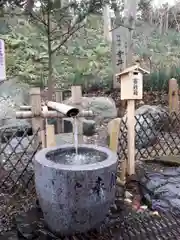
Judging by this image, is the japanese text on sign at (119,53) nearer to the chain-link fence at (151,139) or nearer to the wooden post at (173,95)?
the wooden post at (173,95)

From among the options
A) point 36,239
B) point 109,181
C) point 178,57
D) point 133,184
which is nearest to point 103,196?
point 109,181

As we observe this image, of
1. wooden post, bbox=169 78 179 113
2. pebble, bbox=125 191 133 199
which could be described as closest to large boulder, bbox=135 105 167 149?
wooden post, bbox=169 78 179 113

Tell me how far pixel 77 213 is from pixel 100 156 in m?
0.66

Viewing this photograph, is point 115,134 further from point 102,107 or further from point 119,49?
point 119,49

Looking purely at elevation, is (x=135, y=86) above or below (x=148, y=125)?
above

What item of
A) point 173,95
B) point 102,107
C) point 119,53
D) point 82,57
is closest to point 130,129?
point 173,95

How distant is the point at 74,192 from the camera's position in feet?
8.32

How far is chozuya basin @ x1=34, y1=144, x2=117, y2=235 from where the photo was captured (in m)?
2.53

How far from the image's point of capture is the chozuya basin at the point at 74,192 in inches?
99.6

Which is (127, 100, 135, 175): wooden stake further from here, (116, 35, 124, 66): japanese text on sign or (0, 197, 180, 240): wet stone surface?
(116, 35, 124, 66): japanese text on sign

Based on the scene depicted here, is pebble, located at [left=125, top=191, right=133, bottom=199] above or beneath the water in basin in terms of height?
beneath

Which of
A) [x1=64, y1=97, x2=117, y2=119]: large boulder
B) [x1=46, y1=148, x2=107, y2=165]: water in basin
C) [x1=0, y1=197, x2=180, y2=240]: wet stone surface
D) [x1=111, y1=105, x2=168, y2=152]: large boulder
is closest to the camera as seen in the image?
[x1=0, y1=197, x2=180, y2=240]: wet stone surface

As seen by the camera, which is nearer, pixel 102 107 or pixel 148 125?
pixel 148 125

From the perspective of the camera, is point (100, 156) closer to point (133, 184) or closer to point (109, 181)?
point (109, 181)
